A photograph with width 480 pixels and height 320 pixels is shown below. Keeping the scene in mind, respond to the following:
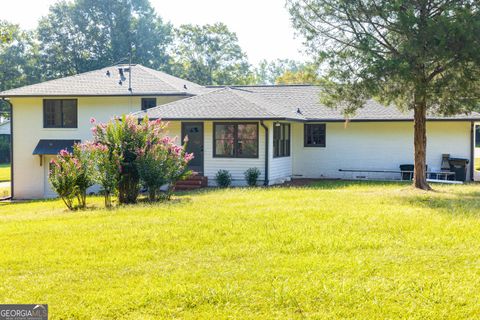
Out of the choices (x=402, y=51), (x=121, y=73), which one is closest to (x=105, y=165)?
(x=402, y=51)

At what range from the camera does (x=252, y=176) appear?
19.1 m

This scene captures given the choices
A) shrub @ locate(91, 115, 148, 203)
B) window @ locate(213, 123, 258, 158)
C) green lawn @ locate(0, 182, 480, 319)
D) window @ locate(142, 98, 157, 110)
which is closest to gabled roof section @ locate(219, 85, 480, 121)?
window @ locate(213, 123, 258, 158)

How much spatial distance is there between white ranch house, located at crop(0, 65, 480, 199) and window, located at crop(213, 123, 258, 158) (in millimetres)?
36

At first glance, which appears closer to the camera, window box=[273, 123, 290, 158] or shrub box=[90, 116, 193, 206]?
shrub box=[90, 116, 193, 206]

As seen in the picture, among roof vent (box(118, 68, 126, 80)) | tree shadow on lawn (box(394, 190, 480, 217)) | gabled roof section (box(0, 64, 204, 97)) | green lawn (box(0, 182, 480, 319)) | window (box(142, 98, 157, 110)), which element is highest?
roof vent (box(118, 68, 126, 80))

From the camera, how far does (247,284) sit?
6.18m

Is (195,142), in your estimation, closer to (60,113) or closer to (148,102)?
(148,102)

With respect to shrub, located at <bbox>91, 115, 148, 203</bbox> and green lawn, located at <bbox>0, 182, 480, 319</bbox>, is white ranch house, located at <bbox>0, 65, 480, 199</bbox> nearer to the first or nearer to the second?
shrub, located at <bbox>91, 115, 148, 203</bbox>

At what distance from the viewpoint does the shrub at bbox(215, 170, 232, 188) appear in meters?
19.4

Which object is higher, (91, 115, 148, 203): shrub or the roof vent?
the roof vent

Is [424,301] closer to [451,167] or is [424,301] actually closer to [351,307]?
[351,307]

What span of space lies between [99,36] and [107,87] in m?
31.4

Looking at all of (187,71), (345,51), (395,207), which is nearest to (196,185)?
(345,51)

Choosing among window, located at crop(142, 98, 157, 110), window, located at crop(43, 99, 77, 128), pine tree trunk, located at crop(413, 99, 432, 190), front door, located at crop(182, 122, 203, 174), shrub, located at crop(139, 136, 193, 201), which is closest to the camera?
shrub, located at crop(139, 136, 193, 201)
